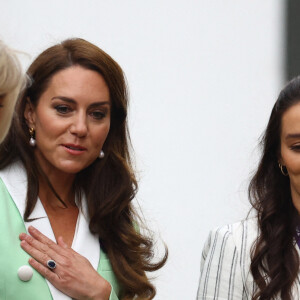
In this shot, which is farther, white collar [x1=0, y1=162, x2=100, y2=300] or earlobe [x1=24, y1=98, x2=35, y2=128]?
earlobe [x1=24, y1=98, x2=35, y2=128]

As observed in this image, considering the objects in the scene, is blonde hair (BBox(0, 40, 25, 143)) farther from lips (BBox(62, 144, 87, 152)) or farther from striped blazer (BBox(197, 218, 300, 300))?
striped blazer (BBox(197, 218, 300, 300))

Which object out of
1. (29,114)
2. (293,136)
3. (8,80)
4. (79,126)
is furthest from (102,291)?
(8,80)

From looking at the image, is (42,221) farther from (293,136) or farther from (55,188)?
(293,136)

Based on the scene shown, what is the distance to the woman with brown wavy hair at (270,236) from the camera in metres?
3.23

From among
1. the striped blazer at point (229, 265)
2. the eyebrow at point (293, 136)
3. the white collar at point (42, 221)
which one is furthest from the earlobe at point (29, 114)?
the eyebrow at point (293, 136)

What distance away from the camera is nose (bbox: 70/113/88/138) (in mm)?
3322

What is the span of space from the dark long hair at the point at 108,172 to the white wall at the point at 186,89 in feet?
4.26

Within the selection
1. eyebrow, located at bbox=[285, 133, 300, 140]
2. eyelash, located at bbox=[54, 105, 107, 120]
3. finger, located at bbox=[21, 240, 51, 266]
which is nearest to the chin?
eyelash, located at bbox=[54, 105, 107, 120]

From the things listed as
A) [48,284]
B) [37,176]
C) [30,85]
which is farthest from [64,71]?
[48,284]

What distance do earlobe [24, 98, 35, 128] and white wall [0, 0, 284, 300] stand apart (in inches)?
58.2

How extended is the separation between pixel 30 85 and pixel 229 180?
6.14 ft

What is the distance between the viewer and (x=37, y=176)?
338 cm

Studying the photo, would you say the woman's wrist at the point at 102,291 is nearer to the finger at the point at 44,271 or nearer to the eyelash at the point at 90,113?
the finger at the point at 44,271

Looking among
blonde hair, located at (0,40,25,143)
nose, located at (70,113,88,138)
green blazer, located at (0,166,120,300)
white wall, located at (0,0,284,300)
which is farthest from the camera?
white wall, located at (0,0,284,300)
